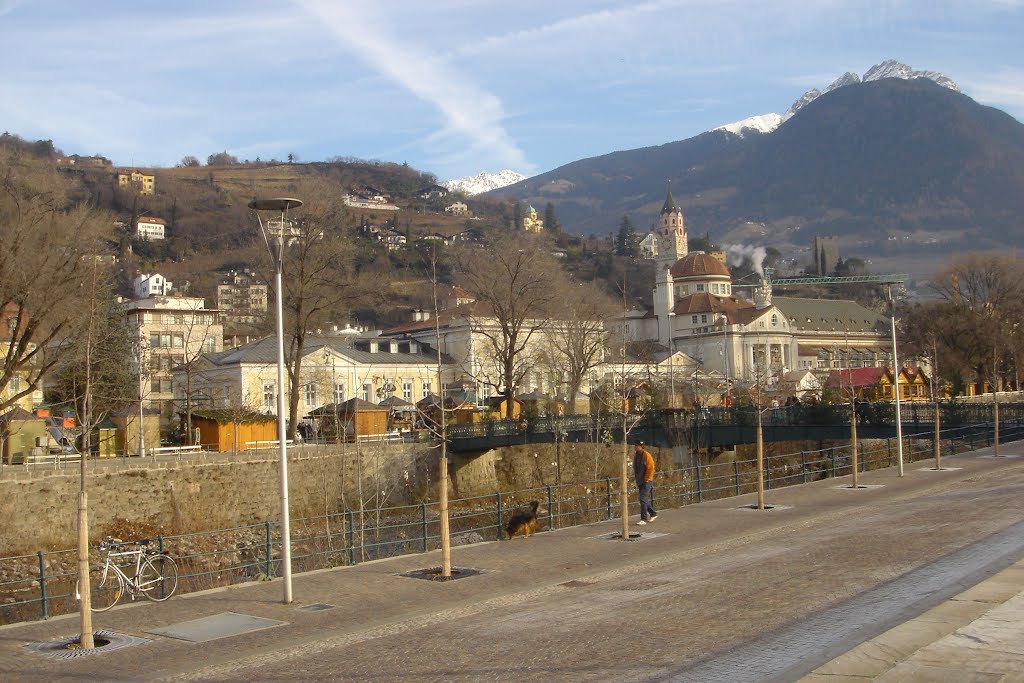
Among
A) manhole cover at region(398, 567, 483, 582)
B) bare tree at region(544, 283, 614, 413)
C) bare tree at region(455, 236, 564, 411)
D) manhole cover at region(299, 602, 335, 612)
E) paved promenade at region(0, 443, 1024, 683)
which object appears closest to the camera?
paved promenade at region(0, 443, 1024, 683)

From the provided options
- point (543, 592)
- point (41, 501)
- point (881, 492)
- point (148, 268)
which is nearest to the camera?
point (543, 592)

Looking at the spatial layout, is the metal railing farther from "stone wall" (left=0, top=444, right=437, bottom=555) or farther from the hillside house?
the hillside house

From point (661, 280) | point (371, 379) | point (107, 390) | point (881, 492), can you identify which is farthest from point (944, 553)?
point (661, 280)

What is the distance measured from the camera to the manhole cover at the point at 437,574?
16556 mm

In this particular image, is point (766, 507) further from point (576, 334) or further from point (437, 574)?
point (576, 334)

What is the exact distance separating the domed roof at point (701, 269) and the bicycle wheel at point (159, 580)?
131597mm

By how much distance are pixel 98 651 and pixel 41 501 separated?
84.5 ft

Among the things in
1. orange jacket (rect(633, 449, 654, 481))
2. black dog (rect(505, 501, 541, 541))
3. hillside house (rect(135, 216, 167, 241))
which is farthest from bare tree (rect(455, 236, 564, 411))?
hillside house (rect(135, 216, 167, 241))

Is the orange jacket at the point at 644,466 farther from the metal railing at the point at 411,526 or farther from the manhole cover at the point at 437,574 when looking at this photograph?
the manhole cover at the point at 437,574

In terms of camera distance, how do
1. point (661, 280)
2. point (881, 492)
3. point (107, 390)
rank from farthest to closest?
point (661, 280), point (107, 390), point (881, 492)

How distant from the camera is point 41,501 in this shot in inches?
1403

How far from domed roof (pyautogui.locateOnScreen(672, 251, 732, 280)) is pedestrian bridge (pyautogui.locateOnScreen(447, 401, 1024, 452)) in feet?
285

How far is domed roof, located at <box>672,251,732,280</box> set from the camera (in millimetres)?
144250

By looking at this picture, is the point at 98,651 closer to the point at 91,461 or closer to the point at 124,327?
the point at 91,461
